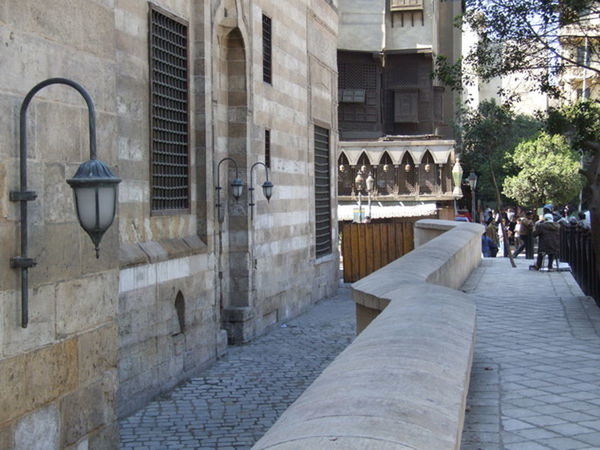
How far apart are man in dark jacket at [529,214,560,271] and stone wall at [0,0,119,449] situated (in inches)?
511

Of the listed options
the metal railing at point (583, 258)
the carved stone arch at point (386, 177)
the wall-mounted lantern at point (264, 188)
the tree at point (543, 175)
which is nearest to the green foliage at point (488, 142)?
the tree at point (543, 175)

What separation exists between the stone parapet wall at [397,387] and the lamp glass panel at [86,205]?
1.95 m

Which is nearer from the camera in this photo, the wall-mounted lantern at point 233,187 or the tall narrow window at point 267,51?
the wall-mounted lantern at point 233,187

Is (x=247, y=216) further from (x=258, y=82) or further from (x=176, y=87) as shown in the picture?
(x=176, y=87)

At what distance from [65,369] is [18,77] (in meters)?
2.08

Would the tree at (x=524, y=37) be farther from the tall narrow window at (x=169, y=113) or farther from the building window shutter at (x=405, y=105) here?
the building window shutter at (x=405, y=105)

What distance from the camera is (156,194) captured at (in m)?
11.9

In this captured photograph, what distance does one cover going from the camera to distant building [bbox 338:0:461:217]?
38.6 m

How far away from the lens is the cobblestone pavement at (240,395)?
31.6 feet

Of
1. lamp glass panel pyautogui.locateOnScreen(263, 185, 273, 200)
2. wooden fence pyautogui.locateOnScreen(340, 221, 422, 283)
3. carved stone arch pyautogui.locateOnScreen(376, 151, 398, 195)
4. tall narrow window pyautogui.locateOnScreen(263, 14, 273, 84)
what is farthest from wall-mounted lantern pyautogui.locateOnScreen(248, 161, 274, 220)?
carved stone arch pyautogui.locateOnScreen(376, 151, 398, 195)

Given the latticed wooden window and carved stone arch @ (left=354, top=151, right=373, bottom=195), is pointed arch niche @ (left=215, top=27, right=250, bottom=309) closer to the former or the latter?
carved stone arch @ (left=354, top=151, right=373, bottom=195)

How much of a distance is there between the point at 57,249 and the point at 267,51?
1143 centimetres

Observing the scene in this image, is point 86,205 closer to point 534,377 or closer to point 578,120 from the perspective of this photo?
point 534,377

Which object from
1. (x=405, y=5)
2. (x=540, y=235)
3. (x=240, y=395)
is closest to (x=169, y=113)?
(x=240, y=395)
